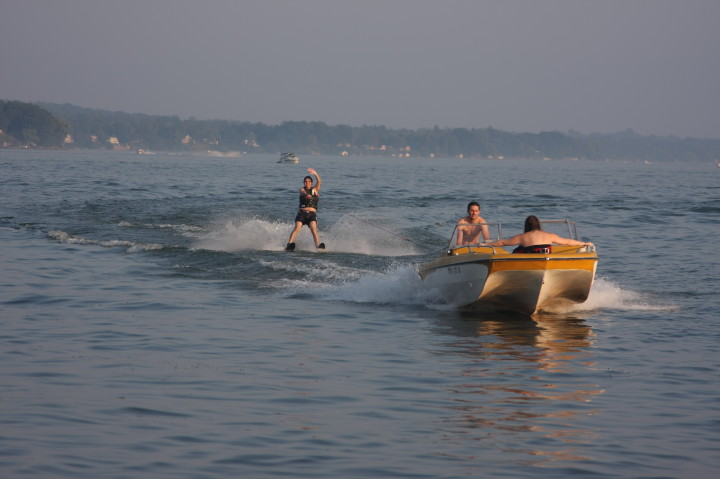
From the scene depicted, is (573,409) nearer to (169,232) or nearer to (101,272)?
(101,272)

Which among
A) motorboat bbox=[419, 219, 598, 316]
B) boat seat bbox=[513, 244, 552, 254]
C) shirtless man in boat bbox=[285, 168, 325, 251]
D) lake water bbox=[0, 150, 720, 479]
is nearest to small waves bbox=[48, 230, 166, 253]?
lake water bbox=[0, 150, 720, 479]

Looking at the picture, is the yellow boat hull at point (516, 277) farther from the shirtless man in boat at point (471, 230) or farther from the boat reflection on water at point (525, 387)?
the shirtless man in boat at point (471, 230)

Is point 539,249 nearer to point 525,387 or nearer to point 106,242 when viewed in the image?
point 525,387

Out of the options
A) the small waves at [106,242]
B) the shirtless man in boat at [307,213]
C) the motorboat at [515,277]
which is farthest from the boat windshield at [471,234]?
the small waves at [106,242]

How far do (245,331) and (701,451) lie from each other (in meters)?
6.63

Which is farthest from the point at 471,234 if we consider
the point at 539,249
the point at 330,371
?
the point at 330,371

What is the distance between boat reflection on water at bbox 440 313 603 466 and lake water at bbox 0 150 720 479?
0.04 metres

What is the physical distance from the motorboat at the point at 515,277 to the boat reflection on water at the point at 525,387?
0.39m

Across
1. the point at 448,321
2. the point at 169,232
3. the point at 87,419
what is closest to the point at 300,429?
the point at 87,419

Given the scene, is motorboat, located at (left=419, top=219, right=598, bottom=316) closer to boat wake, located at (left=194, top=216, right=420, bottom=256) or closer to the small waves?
boat wake, located at (left=194, top=216, right=420, bottom=256)

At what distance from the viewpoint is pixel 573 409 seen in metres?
9.23

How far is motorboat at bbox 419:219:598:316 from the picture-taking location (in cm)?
1429

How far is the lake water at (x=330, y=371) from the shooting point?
7590 mm

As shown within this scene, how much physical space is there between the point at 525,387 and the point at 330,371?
2159 millimetres
